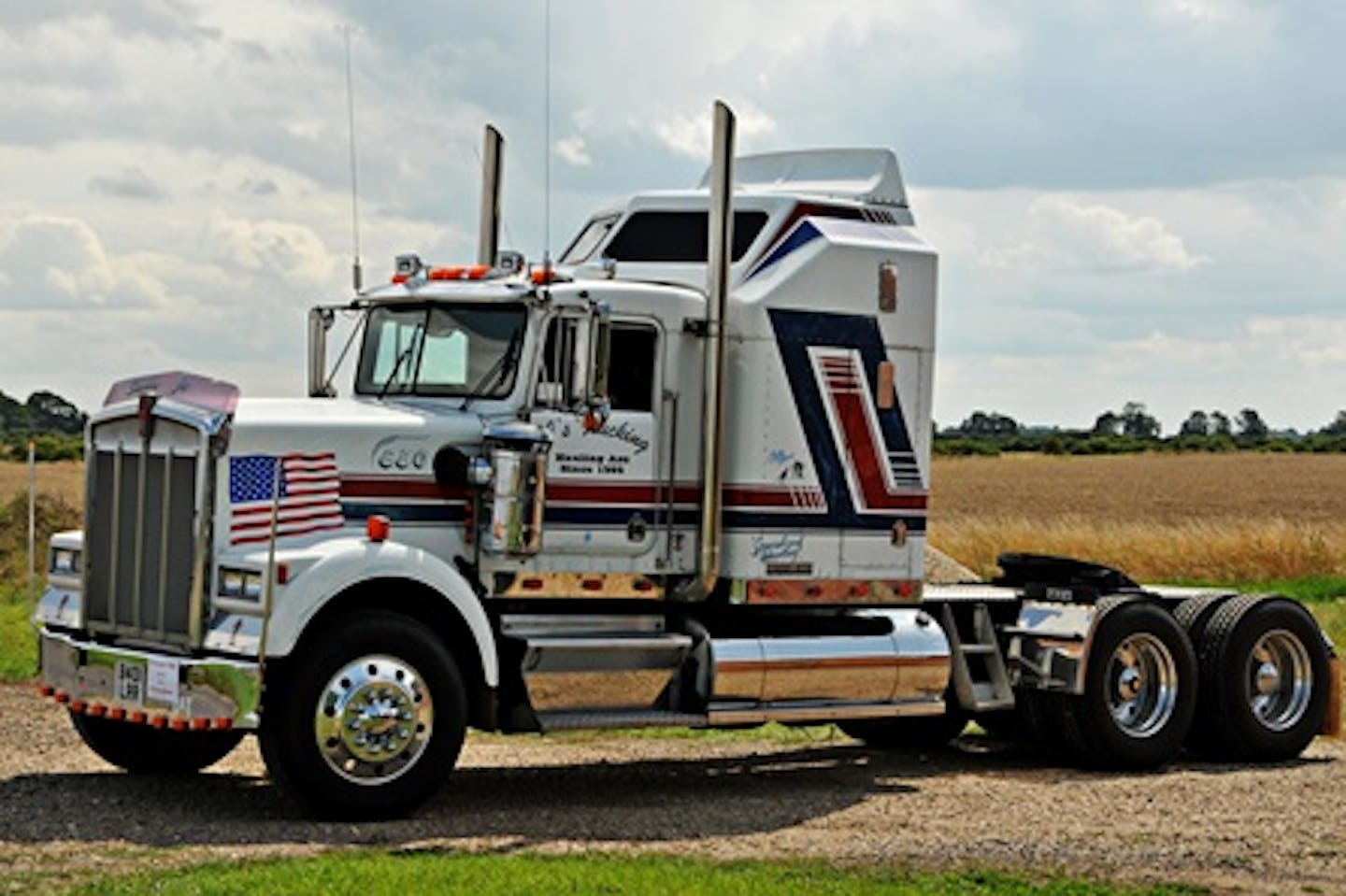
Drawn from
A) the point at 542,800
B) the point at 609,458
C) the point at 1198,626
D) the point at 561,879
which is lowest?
the point at 542,800

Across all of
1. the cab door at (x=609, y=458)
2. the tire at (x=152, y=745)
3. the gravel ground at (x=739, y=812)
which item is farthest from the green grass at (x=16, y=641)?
the cab door at (x=609, y=458)

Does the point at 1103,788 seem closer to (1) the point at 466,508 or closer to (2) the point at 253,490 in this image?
(1) the point at 466,508

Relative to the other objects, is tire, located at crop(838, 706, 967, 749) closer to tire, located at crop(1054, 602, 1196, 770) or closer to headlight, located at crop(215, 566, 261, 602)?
tire, located at crop(1054, 602, 1196, 770)

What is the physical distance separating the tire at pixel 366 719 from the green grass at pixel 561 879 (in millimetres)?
1000

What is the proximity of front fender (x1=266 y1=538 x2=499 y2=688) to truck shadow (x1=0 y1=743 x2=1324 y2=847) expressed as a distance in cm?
96

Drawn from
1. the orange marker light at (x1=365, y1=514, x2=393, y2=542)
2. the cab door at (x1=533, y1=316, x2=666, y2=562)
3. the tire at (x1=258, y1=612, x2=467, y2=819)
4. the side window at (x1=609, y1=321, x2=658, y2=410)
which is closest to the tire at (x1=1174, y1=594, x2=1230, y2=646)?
the cab door at (x1=533, y1=316, x2=666, y2=562)

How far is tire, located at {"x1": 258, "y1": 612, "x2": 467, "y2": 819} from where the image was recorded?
1292 centimetres

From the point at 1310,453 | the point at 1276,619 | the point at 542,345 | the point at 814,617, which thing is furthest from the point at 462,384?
the point at 1310,453

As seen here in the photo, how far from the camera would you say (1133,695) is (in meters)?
17.1

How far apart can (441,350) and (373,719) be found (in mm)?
2584

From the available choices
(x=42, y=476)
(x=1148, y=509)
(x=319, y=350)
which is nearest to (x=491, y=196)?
(x=319, y=350)

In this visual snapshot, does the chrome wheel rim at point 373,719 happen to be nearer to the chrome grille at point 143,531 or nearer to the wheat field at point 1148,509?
the chrome grille at point 143,531

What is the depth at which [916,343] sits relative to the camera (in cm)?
1608

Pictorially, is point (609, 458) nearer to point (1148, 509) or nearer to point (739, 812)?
point (739, 812)
